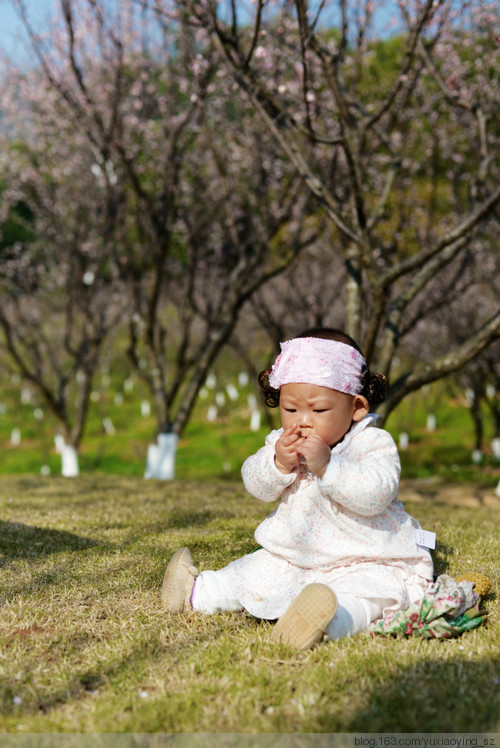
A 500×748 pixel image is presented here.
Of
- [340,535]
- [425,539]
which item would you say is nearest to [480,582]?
[425,539]

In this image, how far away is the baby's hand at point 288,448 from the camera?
Answer: 2941mm

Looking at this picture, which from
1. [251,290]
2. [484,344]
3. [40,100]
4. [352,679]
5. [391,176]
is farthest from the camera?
[40,100]

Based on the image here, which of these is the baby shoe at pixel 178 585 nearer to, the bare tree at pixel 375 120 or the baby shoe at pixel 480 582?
the baby shoe at pixel 480 582

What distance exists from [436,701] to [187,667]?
89 centimetres

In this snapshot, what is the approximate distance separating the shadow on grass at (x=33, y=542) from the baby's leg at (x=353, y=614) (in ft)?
6.73

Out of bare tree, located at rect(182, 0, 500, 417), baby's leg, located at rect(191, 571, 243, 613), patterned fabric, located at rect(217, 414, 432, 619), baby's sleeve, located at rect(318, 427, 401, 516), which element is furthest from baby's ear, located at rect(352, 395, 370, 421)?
bare tree, located at rect(182, 0, 500, 417)

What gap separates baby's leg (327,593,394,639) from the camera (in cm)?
263

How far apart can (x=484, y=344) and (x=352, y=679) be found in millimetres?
5261

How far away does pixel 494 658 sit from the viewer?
95.9 inches

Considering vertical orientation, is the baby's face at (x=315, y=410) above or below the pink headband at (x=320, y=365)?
below

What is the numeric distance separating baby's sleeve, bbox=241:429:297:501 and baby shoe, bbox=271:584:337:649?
65 cm

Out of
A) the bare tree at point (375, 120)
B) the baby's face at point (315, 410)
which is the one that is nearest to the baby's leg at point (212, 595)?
the baby's face at point (315, 410)

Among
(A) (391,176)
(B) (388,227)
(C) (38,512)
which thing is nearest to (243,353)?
(B) (388,227)

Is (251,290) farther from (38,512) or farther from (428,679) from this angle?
(428,679)
